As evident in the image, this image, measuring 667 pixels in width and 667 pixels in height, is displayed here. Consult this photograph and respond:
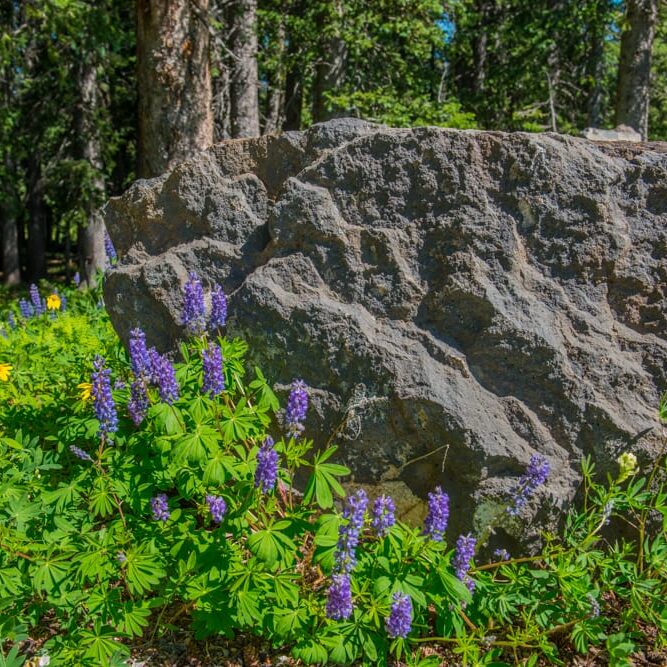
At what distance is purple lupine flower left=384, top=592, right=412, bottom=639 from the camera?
82.4 inches

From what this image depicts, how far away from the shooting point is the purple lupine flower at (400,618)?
6.86 ft

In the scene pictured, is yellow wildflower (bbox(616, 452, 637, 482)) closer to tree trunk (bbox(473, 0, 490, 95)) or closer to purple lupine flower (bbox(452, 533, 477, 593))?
purple lupine flower (bbox(452, 533, 477, 593))

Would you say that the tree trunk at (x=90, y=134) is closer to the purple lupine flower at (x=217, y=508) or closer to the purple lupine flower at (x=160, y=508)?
the purple lupine flower at (x=160, y=508)

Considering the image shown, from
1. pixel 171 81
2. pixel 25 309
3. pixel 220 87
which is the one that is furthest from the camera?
pixel 220 87

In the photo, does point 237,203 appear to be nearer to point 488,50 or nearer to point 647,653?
point 647,653

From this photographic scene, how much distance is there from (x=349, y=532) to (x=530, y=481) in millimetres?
875

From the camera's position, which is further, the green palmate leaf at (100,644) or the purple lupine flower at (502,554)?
the purple lupine flower at (502,554)

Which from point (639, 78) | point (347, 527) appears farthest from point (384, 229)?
point (639, 78)

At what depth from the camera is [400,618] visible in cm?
209

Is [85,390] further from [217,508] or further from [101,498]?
[217,508]

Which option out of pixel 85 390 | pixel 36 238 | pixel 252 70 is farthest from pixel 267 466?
pixel 36 238

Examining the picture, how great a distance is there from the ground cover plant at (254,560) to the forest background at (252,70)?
3968 millimetres

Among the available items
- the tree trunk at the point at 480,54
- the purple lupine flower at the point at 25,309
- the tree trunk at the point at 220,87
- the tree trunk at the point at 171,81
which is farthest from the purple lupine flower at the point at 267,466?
the tree trunk at the point at 480,54

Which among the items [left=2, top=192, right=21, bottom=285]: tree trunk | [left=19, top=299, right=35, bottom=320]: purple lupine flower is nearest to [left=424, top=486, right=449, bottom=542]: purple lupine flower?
[left=19, top=299, right=35, bottom=320]: purple lupine flower
